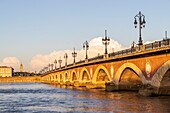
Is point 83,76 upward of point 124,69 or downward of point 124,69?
downward

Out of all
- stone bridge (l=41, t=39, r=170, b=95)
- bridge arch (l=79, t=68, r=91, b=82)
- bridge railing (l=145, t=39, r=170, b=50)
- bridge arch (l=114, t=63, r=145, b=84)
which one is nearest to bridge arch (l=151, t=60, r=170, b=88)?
stone bridge (l=41, t=39, r=170, b=95)

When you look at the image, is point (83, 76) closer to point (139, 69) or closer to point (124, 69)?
point (124, 69)

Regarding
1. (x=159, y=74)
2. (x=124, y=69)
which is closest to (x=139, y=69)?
(x=159, y=74)

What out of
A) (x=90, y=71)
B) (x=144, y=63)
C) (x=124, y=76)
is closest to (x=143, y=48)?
(x=144, y=63)

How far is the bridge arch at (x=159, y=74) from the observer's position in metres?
36.2

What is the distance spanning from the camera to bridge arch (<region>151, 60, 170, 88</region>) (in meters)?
36.2

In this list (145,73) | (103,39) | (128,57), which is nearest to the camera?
(145,73)

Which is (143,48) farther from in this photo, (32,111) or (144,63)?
(32,111)

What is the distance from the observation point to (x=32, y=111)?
1152 inches

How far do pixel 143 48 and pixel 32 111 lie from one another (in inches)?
717

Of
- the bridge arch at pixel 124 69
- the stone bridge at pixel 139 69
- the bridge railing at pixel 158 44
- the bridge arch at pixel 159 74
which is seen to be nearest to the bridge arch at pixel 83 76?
the stone bridge at pixel 139 69

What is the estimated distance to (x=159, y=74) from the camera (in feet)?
124

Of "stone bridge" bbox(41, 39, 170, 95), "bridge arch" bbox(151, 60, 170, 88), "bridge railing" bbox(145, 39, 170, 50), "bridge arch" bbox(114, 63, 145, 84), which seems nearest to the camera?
"bridge arch" bbox(151, 60, 170, 88)

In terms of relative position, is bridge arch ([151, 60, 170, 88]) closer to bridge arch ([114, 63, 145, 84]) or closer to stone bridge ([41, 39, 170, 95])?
stone bridge ([41, 39, 170, 95])
